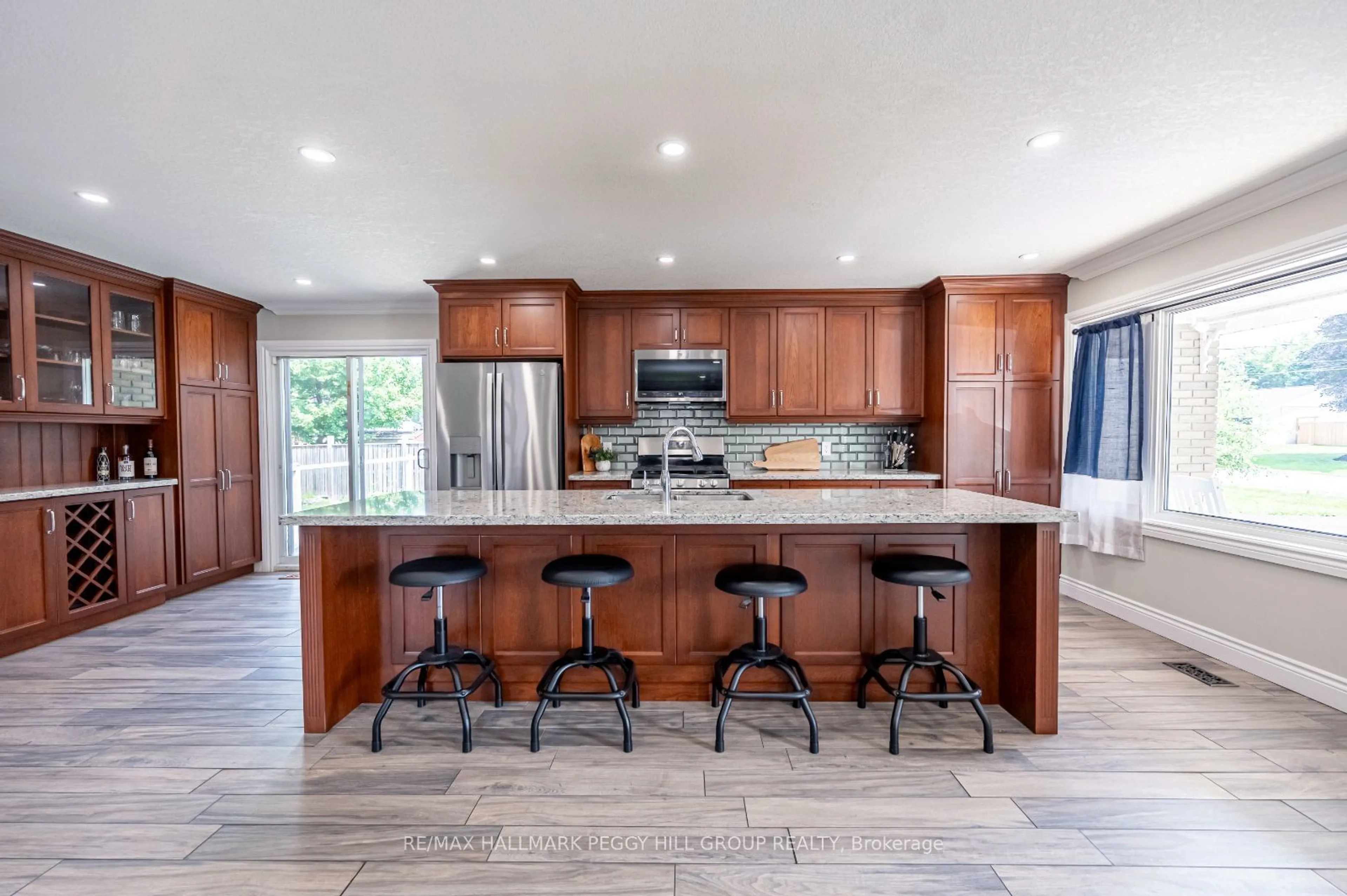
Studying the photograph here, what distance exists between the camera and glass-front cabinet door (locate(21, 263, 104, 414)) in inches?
140

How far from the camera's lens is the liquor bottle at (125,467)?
425cm

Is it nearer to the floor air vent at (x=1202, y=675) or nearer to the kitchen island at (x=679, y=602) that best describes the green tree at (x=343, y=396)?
the kitchen island at (x=679, y=602)

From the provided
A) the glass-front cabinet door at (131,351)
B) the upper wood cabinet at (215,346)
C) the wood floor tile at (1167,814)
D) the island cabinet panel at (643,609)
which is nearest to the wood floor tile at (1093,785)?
the wood floor tile at (1167,814)

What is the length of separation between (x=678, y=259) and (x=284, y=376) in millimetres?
3918

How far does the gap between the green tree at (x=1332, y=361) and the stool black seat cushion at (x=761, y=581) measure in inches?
107

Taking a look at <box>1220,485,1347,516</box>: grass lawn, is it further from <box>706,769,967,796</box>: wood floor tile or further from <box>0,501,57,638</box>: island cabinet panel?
<box>0,501,57,638</box>: island cabinet panel

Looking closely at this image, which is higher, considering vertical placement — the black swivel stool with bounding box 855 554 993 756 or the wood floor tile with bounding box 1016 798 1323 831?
the black swivel stool with bounding box 855 554 993 756

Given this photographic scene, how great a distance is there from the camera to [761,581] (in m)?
2.25

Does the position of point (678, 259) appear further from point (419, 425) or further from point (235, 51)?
point (419, 425)

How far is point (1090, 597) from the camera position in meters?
4.12

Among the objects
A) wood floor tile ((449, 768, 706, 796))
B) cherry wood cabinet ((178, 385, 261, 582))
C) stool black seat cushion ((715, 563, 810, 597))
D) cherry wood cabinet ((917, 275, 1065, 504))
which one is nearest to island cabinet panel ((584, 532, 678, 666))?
stool black seat cushion ((715, 563, 810, 597))

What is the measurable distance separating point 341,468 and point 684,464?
10.5 ft

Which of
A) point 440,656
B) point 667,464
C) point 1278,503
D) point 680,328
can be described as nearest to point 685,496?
point 667,464

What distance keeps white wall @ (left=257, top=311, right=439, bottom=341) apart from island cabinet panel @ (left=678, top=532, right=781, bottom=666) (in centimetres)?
379
